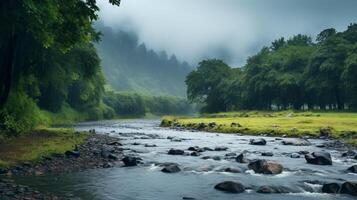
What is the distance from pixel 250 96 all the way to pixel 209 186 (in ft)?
441

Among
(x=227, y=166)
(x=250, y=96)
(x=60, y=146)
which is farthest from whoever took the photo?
(x=250, y=96)

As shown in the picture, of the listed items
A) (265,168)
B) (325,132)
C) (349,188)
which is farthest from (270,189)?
(325,132)

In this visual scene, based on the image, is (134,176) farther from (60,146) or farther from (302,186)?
Result: (60,146)

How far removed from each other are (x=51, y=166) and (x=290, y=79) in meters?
114

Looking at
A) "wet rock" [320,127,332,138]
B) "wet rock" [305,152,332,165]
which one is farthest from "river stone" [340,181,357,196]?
"wet rock" [320,127,332,138]

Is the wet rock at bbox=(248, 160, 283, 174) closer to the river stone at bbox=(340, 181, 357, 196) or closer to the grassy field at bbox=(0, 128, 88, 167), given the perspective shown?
the river stone at bbox=(340, 181, 357, 196)

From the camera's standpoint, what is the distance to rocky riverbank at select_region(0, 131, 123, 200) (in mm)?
22000

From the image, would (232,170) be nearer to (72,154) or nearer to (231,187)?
(231,187)

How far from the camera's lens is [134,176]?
30.3 meters

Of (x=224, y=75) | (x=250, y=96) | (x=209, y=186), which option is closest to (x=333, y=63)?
(x=250, y=96)

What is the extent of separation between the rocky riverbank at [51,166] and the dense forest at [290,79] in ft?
279

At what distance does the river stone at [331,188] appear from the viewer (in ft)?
83.7

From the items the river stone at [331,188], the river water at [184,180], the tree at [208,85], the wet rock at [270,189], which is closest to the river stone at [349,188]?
the river stone at [331,188]

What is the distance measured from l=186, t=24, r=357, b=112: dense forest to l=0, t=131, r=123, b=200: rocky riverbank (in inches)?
3345
